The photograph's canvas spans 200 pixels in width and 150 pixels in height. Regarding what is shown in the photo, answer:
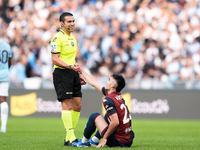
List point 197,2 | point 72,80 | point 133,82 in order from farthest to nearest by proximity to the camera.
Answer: point 197,2, point 133,82, point 72,80

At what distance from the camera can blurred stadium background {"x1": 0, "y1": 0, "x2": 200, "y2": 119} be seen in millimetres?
14398

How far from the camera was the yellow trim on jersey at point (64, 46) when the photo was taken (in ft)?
19.9

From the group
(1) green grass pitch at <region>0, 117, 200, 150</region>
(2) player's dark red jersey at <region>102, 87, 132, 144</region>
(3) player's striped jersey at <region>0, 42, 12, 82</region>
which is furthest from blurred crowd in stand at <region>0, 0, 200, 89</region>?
(2) player's dark red jersey at <region>102, 87, 132, 144</region>

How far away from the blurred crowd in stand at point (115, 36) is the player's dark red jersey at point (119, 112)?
9.80 meters

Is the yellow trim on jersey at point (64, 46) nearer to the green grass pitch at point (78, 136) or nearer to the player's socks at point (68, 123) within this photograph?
the player's socks at point (68, 123)

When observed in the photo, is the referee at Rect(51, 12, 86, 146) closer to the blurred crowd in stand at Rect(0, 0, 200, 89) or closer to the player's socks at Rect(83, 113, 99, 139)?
the player's socks at Rect(83, 113, 99, 139)

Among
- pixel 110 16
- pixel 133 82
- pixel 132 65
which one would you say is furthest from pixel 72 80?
pixel 110 16

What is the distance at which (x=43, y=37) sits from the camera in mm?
17172

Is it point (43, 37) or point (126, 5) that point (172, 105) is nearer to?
point (126, 5)

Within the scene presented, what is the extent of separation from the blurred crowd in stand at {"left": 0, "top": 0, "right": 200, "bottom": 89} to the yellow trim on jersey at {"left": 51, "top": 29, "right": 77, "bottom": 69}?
908 cm

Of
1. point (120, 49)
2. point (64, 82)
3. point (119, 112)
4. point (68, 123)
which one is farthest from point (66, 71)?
point (120, 49)

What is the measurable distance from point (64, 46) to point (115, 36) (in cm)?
1064

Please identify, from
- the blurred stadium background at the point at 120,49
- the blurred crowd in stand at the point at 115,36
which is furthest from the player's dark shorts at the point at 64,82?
the blurred crowd in stand at the point at 115,36

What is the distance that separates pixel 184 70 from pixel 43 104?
5674 mm
